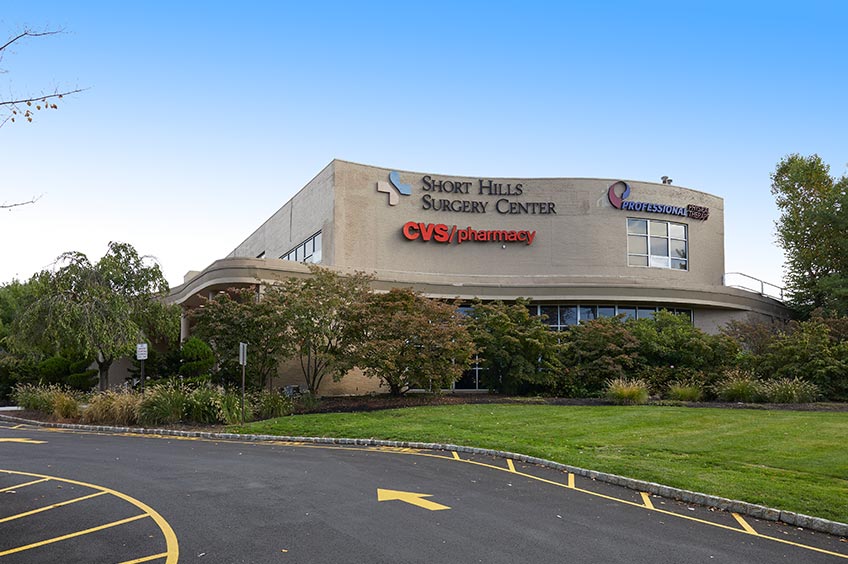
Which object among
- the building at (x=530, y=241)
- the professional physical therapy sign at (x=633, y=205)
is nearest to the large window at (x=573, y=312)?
the building at (x=530, y=241)

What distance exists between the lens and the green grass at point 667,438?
34.8 feet

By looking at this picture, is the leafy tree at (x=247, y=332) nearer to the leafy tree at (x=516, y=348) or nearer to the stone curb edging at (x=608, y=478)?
the stone curb edging at (x=608, y=478)

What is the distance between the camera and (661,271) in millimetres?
34000

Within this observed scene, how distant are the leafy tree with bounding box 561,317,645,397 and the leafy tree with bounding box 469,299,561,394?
2.20 feet

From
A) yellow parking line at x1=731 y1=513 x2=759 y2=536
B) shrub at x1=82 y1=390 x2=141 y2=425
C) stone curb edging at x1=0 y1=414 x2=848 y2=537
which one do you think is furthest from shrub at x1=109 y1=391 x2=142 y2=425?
yellow parking line at x1=731 y1=513 x2=759 y2=536

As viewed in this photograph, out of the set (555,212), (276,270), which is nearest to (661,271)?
(555,212)

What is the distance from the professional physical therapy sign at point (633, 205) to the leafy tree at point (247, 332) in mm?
17698

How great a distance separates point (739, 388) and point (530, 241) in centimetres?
1332

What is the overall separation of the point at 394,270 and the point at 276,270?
5.86 meters

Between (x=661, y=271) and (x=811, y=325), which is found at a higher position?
(x=661, y=271)

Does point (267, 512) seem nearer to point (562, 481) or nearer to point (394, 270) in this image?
point (562, 481)

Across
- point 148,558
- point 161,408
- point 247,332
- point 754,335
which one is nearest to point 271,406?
point 161,408

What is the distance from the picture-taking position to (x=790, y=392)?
20.8 metres

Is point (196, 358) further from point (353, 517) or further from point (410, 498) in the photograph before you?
point (353, 517)
